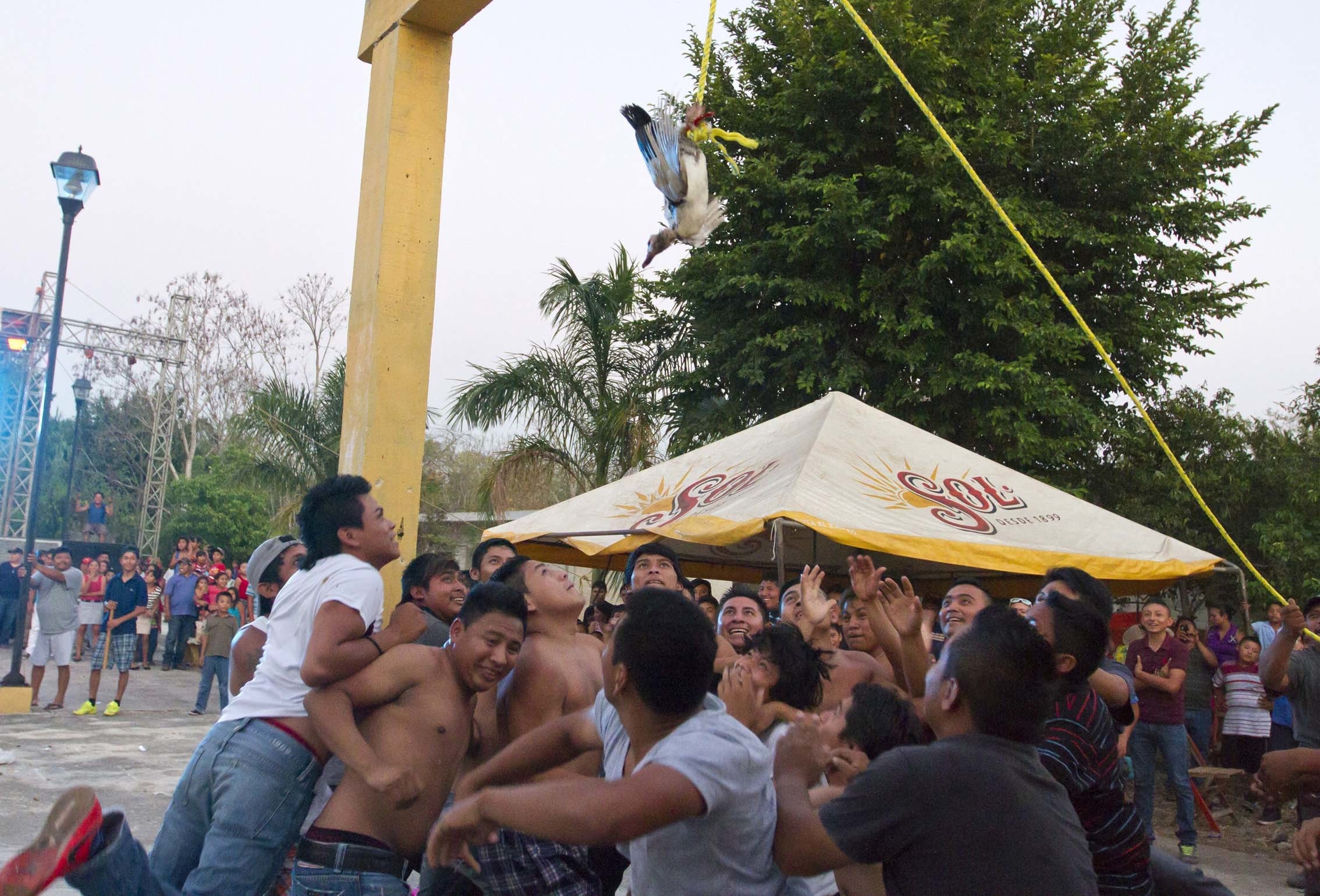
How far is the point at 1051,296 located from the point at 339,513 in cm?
1267

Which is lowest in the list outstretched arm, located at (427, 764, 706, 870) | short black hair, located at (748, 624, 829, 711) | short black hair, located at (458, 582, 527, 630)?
outstretched arm, located at (427, 764, 706, 870)

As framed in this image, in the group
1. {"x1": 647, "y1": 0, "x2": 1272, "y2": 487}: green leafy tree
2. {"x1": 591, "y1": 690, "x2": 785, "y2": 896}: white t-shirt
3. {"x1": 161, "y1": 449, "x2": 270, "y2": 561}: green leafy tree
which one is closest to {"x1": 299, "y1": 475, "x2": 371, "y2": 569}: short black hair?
{"x1": 591, "y1": 690, "x2": 785, "y2": 896}: white t-shirt

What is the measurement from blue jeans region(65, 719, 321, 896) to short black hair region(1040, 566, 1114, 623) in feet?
8.07

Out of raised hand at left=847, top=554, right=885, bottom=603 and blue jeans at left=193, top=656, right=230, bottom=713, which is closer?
raised hand at left=847, top=554, right=885, bottom=603

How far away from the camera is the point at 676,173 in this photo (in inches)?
195

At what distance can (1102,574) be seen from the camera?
7.22 meters

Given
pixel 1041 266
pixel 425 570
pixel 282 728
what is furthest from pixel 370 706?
pixel 1041 266

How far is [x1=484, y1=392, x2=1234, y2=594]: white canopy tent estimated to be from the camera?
692 cm

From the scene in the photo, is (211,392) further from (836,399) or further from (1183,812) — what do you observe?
(1183,812)

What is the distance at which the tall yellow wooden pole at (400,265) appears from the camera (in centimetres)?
549

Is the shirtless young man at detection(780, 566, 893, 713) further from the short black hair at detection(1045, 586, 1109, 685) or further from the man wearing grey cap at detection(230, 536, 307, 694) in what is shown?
the man wearing grey cap at detection(230, 536, 307, 694)

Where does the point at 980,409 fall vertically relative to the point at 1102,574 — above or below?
above

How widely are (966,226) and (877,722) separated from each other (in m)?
11.9

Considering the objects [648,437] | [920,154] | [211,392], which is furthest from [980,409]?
[211,392]
